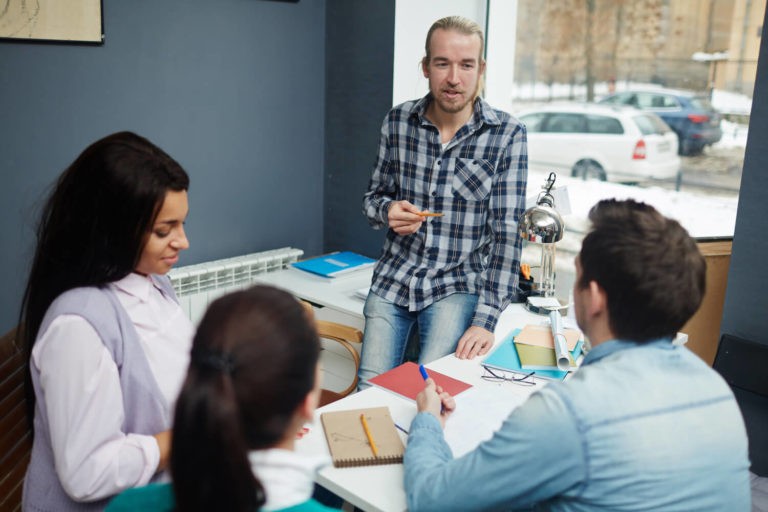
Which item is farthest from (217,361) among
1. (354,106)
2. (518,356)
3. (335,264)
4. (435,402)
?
(354,106)

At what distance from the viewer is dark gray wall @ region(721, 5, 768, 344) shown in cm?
229

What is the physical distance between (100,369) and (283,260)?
2.20 meters

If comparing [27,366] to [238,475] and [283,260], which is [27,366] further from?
[283,260]

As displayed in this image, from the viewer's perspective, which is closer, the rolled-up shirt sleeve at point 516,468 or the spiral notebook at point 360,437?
the rolled-up shirt sleeve at point 516,468

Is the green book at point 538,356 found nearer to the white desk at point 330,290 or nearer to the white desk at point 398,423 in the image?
the white desk at point 398,423

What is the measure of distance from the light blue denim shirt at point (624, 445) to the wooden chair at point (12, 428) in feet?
3.39

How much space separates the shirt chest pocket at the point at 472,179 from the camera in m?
2.45

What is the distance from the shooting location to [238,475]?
828mm

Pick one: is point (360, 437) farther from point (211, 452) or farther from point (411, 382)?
point (211, 452)

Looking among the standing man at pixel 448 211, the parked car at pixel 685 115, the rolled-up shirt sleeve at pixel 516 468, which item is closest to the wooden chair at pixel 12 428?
the rolled-up shirt sleeve at pixel 516 468

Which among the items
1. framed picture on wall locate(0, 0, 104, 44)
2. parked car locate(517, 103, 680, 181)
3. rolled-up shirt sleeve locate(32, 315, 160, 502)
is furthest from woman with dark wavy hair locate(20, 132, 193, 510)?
parked car locate(517, 103, 680, 181)

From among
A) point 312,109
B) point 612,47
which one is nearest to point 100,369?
point 312,109

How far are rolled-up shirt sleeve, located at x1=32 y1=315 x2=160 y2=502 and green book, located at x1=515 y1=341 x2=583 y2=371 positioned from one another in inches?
42.4

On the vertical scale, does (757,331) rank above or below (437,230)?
below
